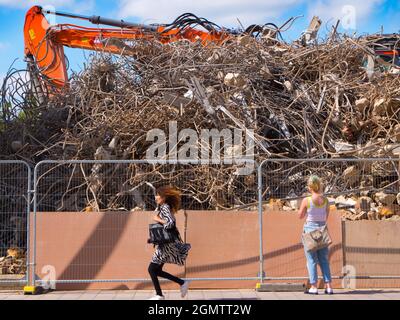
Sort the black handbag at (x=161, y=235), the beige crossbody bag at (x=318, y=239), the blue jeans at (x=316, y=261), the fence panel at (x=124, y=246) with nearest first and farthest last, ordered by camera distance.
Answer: the black handbag at (x=161, y=235), the beige crossbody bag at (x=318, y=239), the blue jeans at (x=316, y=261), the fence panel at (x=124, y=246)

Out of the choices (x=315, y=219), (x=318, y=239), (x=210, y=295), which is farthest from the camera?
(x=210, y=295)

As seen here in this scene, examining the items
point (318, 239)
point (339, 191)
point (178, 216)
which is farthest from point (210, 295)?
point (339, 191)

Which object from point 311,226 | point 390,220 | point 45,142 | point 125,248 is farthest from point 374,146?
point 45,142

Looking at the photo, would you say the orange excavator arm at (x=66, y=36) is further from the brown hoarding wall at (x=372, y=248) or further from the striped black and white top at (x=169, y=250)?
the striped black and white top at (x=169, y=250)

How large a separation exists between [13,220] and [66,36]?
755cm

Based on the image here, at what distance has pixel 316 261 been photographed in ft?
29.3

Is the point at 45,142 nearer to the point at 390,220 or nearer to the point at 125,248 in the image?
the point at 125,248

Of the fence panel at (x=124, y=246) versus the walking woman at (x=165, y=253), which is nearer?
the walking woman at (x=165, y=253)

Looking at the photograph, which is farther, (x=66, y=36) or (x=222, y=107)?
(x=66, y=36)

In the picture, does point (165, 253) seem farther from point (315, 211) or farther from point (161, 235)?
point (315, 211)

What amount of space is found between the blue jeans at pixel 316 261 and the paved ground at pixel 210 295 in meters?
0.27

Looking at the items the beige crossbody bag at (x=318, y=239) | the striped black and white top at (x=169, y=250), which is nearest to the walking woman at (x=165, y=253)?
the striped black and white top at (x=169, y=250)

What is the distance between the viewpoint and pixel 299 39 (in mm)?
14875

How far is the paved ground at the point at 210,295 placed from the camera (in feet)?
28.7
